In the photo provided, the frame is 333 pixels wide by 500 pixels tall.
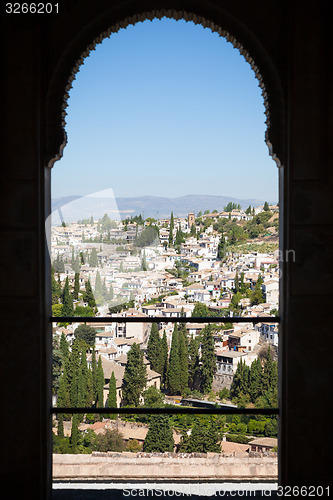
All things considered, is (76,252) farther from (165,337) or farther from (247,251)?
(247,251)

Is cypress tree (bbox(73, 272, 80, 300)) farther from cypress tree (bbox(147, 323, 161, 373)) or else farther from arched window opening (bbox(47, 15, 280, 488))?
cypress tree (bbox(147, 323, 161, 373))

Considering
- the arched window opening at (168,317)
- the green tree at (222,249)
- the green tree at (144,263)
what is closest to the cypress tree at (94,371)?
the arched window opening at (168,317)

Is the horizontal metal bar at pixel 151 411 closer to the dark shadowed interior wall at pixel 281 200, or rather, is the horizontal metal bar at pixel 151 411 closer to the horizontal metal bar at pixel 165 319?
the dark shadowed interior wall at pixel 281 200

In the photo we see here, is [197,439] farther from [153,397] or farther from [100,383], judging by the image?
[100,383]

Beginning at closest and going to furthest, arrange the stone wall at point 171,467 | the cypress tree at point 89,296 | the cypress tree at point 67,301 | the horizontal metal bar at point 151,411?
the horizontal metal bar at point 151,411 → the stone wall at point 171,467 → the cypress tree at point 67,301 → the cypress tree at point 89,296

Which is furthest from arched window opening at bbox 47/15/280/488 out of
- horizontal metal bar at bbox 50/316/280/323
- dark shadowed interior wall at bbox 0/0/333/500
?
dark shadowed interior wall at bbox 0/0/333/500

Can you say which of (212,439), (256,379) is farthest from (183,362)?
(212,439)
